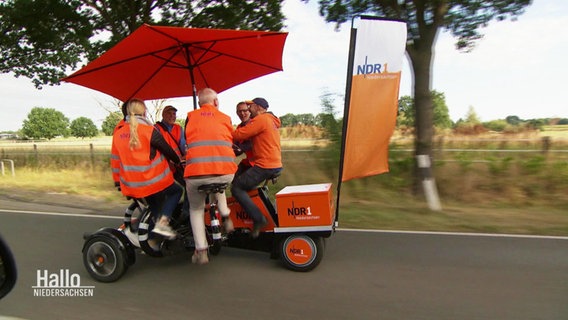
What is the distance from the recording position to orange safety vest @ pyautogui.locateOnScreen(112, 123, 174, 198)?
3.95m

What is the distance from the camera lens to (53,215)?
7.65m

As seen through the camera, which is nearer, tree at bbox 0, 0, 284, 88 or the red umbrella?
the red umbrella

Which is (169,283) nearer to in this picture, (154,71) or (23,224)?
(154,71)

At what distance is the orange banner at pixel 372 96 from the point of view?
4.67m

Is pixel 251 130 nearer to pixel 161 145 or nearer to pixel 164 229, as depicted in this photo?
pixel 161 145

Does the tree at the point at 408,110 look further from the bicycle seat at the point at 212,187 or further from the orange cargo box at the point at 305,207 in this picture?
the bicycle seat at the point at 212,187

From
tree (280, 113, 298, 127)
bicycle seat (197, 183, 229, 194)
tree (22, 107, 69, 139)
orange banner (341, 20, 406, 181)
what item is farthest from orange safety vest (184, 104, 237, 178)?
tree (22, 107, 69, 139)

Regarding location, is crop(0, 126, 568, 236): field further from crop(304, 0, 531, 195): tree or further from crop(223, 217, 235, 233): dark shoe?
crop(223, 217, 235, 233): dark shoe

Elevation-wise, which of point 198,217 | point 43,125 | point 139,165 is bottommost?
point 198,217

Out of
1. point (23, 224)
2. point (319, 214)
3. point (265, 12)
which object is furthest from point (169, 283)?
point (265, 12)

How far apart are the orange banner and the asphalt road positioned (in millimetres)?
1196

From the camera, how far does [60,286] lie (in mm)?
4094

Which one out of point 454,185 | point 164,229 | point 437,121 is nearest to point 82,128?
point 437,121

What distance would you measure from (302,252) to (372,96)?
205cm
